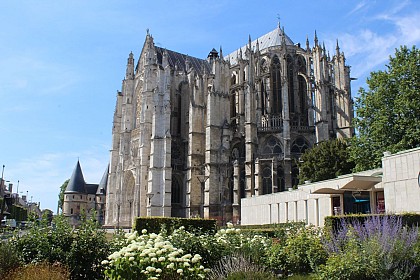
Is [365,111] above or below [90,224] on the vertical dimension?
above

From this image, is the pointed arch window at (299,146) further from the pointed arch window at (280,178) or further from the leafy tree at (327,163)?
the leafy tree at (327,163)

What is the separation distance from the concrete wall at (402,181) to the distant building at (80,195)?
197 feet

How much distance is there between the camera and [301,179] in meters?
36.8

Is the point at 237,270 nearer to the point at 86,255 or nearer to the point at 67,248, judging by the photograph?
the point at 86,255

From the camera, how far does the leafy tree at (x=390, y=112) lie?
2625cm

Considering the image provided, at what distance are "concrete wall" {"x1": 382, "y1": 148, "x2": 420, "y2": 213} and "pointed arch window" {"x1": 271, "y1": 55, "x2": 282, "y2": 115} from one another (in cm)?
2930

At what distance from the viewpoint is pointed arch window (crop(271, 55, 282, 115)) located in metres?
48.4

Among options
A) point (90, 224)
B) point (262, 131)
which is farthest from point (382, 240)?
point (262, 131)

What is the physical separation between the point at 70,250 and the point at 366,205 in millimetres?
17264

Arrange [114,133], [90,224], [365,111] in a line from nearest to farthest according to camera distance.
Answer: [90,224], [365,111], [114,133]

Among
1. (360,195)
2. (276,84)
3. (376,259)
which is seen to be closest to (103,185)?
(276,84)

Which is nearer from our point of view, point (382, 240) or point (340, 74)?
point (382, 240)

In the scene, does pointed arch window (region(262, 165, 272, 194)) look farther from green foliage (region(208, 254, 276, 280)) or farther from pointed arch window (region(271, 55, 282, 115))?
green foliage (region(208, 254, 276, 280))

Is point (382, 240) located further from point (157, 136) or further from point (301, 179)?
point (157, 136)
